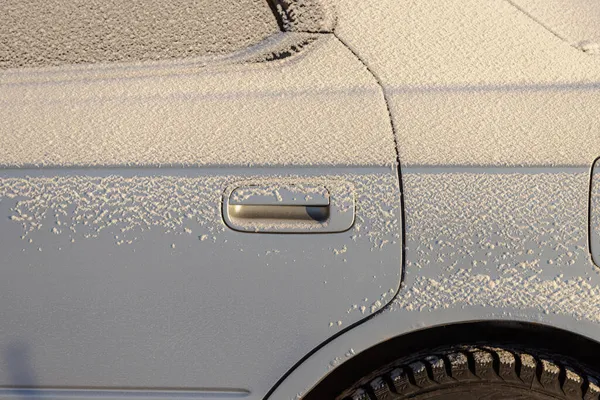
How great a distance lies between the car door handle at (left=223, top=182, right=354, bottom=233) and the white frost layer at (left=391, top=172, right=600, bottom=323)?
5.2 inches

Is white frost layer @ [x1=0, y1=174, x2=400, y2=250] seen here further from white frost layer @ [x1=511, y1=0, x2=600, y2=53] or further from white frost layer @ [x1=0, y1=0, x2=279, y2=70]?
white frost layer @ [x1=511, y1=0, x2=600, y2=53]

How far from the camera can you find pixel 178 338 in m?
1.39

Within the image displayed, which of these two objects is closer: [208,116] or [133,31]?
[208,116]

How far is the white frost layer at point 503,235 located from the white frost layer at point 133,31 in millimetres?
516

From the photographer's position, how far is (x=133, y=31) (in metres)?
1.52

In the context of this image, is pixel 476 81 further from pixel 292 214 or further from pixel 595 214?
pixel 292 214

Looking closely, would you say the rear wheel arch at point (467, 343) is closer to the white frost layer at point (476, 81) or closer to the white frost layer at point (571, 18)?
the white frost layer at point (476, 81)

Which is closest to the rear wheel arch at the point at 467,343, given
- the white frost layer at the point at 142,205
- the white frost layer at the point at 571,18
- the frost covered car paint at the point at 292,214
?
the frost covered car paint at the point at 292,214

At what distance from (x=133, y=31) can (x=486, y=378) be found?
1064mm

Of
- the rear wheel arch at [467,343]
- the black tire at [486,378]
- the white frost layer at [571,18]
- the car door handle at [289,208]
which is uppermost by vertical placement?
the white frost layer at [571,18]

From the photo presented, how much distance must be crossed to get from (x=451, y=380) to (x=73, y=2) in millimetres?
1176

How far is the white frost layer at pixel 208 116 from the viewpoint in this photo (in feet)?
4.44

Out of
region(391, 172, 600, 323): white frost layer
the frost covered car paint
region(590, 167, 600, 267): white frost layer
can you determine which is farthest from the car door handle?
region(590, 167, 600, 267): white frost layer

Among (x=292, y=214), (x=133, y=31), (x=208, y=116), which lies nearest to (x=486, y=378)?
(x=292, y=214)
